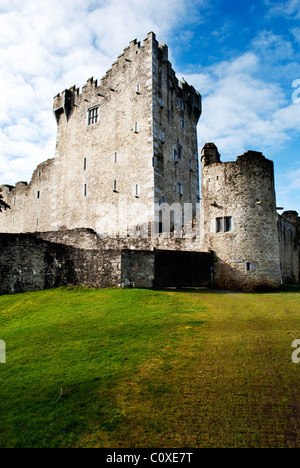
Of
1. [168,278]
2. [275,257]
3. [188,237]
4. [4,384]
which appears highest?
[188,237]

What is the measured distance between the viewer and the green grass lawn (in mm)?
3814

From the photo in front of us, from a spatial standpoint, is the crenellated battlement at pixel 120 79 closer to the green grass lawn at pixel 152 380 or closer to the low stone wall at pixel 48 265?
the low stone wall at pixel 48 265

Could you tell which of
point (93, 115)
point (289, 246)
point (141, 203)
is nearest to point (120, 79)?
point (93, 115)

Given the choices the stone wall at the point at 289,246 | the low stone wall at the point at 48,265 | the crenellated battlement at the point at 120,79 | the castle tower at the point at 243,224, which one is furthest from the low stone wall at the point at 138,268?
the crenellated battlement at the point at 120,79

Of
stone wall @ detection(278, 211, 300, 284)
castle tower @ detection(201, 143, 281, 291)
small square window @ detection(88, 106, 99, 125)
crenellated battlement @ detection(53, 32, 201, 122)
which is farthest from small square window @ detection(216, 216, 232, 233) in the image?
small square window @ detection(88, 106, 99, 125)

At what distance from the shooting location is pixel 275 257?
1686 cm

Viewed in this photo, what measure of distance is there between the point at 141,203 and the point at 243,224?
926 centimetres

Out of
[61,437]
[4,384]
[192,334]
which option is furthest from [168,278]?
[61,437]

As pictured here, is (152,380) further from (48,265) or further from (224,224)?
(224,224)

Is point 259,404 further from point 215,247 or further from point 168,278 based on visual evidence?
point 215,247

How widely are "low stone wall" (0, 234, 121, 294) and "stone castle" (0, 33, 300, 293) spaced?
5 centimetres

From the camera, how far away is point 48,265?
1507cm

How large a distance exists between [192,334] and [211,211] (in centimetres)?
1114

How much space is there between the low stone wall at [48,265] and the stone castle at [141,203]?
5 centimetres
